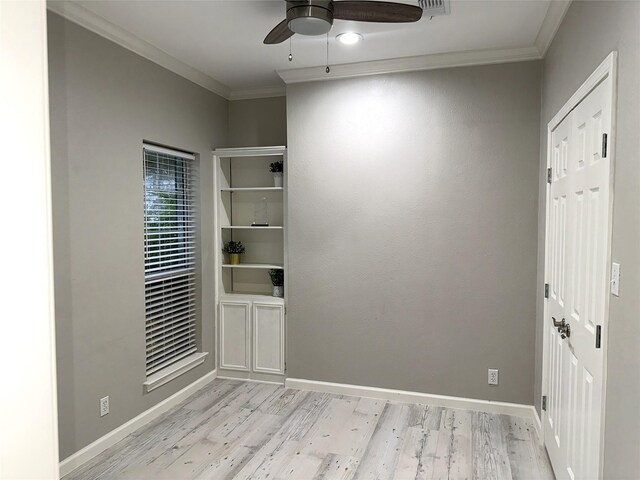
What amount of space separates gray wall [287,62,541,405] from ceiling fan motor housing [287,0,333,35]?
1.43 metres

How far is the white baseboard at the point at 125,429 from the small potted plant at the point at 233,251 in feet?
3.50

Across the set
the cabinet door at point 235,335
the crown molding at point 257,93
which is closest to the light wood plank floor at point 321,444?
the cabinet door at point 235,335

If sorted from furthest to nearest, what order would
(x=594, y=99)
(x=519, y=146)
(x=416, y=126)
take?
(x=416, y=126) → (x=519, y=146) → (x=594, y=99)

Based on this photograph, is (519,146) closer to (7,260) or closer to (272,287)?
(272,287)

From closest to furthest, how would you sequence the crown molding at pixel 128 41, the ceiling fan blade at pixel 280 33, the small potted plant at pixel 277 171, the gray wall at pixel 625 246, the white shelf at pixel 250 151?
the gray wall at pixel 625 246 → the ceiling fan blade at pixel 280 33 → the crown molding at pixel 128 41 → the white shelf at pixel 250 151 → the small potted plant at pixel 277 171

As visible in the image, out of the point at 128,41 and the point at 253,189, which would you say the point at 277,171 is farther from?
the point at 128,41

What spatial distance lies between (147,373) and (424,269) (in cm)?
226

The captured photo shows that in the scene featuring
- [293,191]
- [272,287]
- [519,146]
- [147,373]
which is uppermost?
[519,146]

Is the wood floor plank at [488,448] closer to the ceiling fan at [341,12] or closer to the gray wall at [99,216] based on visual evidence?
the gray wall at [99,216]

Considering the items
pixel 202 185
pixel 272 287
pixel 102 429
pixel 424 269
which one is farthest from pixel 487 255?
pixel 102 429

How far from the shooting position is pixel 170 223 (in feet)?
12.4

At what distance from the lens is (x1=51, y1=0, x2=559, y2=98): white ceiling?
2.68 meters

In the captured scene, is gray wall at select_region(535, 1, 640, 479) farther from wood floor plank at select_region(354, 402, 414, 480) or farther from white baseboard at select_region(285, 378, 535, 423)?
white baseboard at select_region(285, 378, 535, 423)

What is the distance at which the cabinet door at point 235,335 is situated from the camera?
4.23 metres
